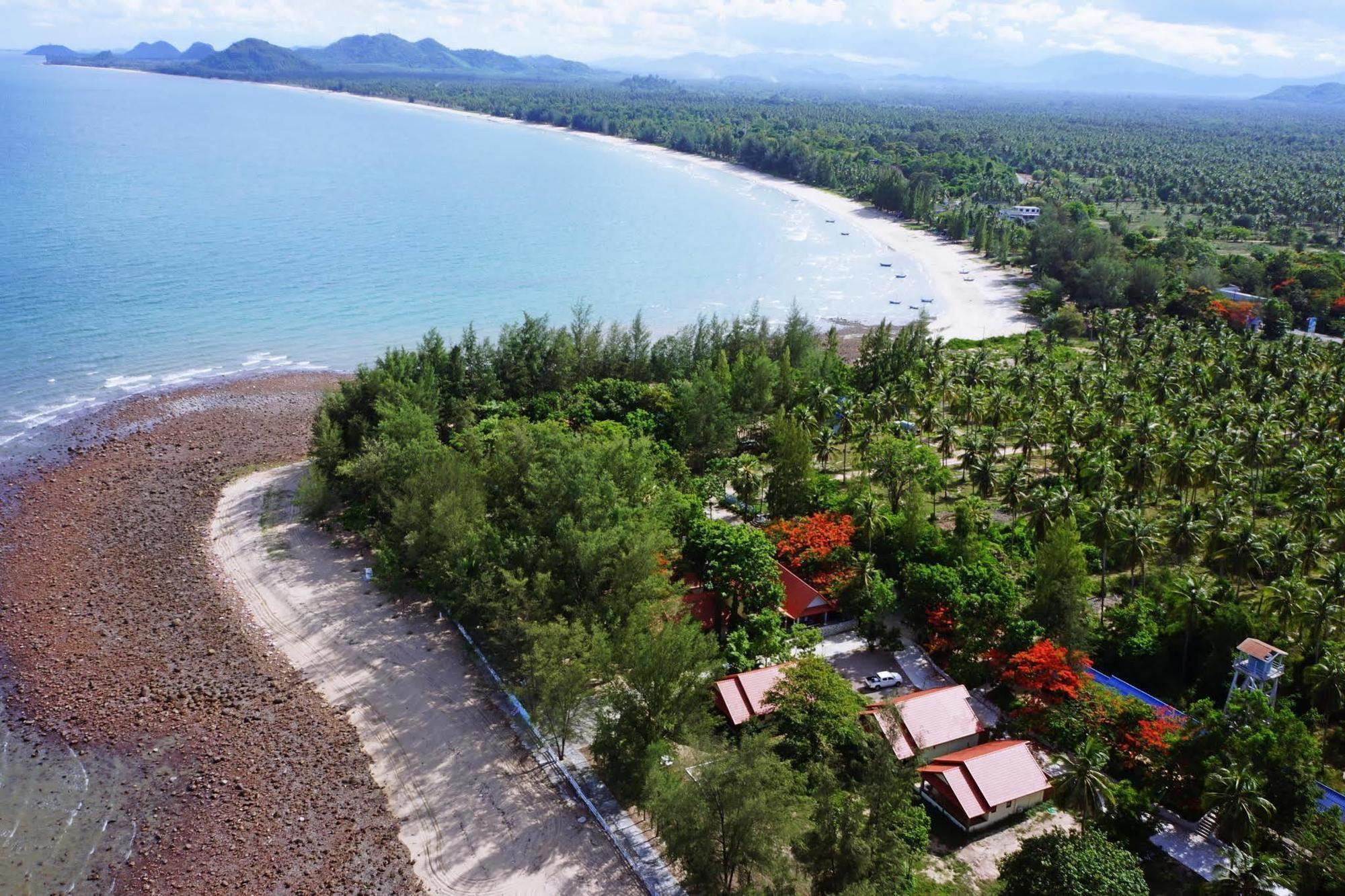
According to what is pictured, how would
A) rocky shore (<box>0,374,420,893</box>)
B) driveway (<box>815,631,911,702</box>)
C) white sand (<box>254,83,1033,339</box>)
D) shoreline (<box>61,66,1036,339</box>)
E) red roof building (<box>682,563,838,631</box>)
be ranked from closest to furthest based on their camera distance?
rocky shore (<box>0,374,420,893</box>) < driveway (<box>815,631,911,702</box>) < red roof building (<box>682,563,838,631</box>) < shoreline (<box>61,66,1036,339</box>) < white sand (<box>254,83,1033,339</box>)

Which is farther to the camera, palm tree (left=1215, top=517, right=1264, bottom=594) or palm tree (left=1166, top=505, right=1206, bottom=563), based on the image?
palm tree (left=1166, top=505, right=1206, bottom=563)

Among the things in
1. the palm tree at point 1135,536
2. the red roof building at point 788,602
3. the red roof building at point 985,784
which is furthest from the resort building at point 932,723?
the palm tree at point 1135,536

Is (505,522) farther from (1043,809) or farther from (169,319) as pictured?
(169,319)

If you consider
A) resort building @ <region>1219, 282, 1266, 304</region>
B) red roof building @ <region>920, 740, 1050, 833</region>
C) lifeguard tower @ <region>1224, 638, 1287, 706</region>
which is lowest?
red roof building @ <region>920, 740, 1050, 833</region>

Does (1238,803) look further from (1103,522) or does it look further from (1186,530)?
(1186,530)

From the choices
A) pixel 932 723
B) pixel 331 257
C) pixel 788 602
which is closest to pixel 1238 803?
pixel 932 723

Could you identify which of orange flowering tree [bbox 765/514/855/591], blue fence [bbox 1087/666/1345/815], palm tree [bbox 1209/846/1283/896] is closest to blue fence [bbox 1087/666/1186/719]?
blue fence [bbox 1087/666/1345/815]

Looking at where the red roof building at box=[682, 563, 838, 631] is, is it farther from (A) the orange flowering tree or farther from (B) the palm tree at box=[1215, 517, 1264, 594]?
(B) the palm tree at box=[1215, 517, 1264, 594]
